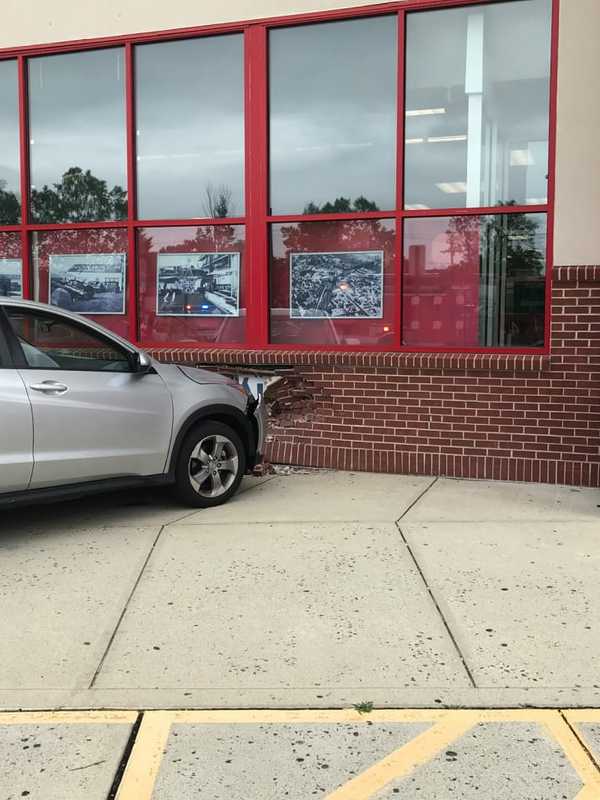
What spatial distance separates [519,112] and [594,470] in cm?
334

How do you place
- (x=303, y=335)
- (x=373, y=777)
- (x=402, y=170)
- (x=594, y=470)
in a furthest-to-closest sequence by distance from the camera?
1. (x=303, y=335)
2. (x=402, y=170)
3. (x=594, y=470)
4. (x=373, y=777)

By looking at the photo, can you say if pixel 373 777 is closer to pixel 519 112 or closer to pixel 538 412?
pixel 538 412

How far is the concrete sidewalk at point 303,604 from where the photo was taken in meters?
3.61

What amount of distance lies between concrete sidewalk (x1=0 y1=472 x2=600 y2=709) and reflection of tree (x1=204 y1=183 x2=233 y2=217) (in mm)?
3360

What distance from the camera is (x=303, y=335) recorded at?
844 cm

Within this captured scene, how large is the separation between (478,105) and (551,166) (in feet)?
3.15

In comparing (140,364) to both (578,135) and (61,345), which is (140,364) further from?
(578,135)

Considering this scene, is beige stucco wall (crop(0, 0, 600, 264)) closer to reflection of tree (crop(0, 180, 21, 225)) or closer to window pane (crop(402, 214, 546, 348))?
window pane (crop(402, 214, 546, 348))

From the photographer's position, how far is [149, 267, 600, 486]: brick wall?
736cm

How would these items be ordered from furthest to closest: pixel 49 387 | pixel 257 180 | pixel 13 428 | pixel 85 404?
pixel 257 180, pixel 85 404, pixel 49 387, pixel 13 428

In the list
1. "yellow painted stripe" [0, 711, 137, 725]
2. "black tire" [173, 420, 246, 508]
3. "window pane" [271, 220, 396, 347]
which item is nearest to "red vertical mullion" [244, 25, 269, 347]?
"window pane" [271, 220, 396, 347]

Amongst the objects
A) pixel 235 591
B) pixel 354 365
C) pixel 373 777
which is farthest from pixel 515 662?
pixel 354 365

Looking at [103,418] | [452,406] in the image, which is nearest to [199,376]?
[103,418]

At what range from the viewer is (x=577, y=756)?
10.0ft
